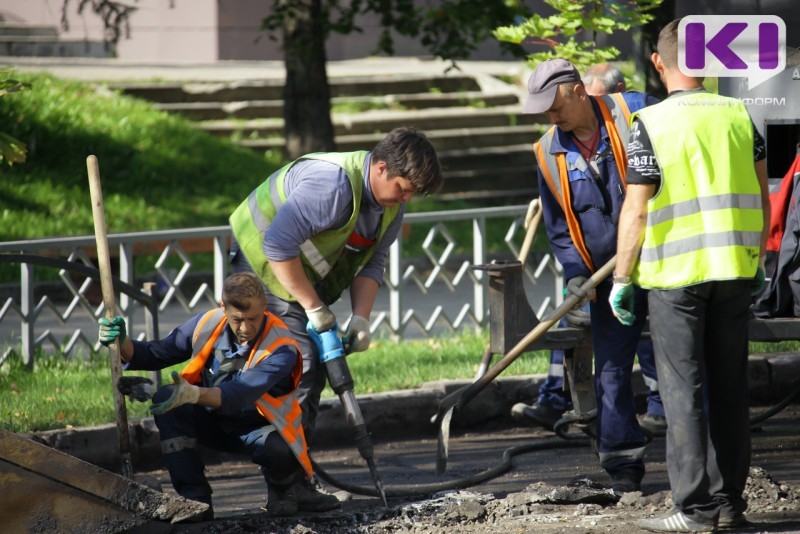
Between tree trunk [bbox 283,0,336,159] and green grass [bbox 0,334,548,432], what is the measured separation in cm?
545

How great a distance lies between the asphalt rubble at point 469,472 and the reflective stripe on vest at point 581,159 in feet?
3.47

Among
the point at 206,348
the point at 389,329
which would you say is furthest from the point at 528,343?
the point at 389,329

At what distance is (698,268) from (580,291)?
814mm

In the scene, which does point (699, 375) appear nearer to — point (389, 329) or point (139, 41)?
point (389, 329)

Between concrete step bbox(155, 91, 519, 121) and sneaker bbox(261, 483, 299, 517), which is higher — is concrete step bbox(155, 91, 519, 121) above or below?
above

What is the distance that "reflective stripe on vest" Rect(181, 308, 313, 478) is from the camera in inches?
178

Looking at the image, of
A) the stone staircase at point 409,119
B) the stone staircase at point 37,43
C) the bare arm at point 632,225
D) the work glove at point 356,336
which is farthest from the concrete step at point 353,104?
the bare arm at point 632,225

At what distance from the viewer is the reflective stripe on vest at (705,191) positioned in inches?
161

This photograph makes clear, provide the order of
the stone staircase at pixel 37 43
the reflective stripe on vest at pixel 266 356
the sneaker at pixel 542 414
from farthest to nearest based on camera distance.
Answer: the stone staircase at pixel 37 43 < the sneaker at pixel 542 414 < the reflective stripe on vest at pixel 266 356

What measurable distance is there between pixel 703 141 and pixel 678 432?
1042 millimetres

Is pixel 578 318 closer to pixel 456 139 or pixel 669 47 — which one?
pixel 669 47

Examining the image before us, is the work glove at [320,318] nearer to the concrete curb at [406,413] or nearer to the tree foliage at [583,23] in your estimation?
the concrete curb at [406,413]

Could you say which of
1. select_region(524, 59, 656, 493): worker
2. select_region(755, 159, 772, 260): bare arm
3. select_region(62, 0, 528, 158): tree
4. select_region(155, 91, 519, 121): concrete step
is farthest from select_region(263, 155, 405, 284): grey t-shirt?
select_region(155, 91, 519, 121): concrete step

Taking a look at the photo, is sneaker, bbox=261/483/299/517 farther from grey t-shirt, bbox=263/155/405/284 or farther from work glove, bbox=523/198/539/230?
work glove, bbox=523/198/539/230
